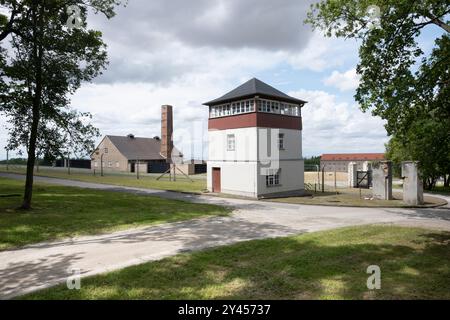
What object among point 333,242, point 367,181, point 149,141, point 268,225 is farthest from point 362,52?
point 149,141

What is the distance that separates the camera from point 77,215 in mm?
15352

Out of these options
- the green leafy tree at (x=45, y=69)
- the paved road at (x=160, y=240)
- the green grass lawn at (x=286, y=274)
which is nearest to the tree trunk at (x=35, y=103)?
the green leafy tree at (x=45, y=69)

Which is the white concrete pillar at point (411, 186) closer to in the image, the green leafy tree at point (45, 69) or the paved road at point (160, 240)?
the paved road at point (160, 240)

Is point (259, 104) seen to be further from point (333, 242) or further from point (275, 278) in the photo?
point (275, 278)

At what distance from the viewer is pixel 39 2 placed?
16.0 m

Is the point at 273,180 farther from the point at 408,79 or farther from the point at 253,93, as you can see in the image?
the point at 408,79

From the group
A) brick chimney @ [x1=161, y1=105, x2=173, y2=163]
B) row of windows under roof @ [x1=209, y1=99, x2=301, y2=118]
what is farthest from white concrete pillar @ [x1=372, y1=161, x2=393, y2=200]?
brick chimney @ [x1=161, y1=105, x2=173, y2=163]

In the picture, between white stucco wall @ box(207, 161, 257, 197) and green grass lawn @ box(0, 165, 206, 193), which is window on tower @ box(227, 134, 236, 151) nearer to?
white stucco wall @ box(207, 161, 257, 197)

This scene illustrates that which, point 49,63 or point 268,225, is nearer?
point 268,225

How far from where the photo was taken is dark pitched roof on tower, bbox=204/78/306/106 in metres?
25.3

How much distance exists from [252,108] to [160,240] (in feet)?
53.7

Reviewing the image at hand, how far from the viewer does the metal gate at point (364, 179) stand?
34750mm
